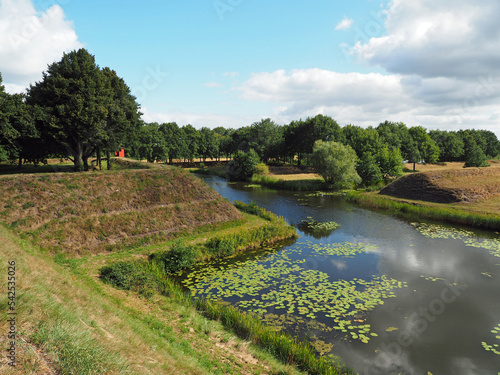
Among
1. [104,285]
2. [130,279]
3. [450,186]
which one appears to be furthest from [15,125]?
[450,186]

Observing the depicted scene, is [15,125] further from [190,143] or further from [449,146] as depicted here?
[449,146]

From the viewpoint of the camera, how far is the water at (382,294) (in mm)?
12695

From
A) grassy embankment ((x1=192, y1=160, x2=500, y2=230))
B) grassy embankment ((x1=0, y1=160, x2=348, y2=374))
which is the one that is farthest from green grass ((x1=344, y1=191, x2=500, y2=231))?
grassy embankment ((x1=0, y1=160, x2=348, y2=374))

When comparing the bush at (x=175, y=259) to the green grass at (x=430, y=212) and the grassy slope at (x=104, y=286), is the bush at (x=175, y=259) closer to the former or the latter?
the grassy slope at (x=104, y=286)

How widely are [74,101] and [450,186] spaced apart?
53076 mm

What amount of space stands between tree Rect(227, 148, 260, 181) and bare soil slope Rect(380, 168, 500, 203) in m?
34.7

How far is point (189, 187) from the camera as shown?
3209 centimetres

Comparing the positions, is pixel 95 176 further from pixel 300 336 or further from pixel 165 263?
pixel 300 336

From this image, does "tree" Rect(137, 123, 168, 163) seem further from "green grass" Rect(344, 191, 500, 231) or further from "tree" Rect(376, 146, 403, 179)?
"tree" Rect(376, 146, 403, 179)

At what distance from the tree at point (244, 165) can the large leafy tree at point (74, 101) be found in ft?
149

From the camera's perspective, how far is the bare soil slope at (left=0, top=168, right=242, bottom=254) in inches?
859

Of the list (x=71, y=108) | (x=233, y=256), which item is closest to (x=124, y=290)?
(x=233, y=256)

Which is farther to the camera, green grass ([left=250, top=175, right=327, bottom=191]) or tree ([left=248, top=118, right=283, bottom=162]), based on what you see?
tree ([left=248, top=118, right=283, bottom=162])

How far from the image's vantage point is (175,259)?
819 inches
